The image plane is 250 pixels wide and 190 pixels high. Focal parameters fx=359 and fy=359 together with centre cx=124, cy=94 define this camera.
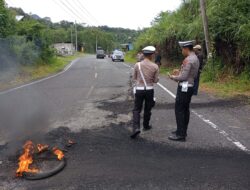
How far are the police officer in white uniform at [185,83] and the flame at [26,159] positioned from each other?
2.62m

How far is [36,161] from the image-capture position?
5.59 meters

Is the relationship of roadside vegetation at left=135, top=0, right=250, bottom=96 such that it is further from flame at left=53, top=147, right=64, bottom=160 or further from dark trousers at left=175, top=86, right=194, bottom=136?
flame at left=53, top=147, right=64, bottom=160

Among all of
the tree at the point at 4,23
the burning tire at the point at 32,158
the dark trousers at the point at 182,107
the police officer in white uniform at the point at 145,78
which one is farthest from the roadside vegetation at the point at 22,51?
the dark trousers at the point at 182,107

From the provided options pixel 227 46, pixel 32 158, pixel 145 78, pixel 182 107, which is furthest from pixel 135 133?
pixel 227 46

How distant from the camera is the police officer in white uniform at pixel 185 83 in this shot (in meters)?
6.63

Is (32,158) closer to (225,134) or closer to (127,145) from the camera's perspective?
(127,145)

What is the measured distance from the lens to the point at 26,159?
5.50m

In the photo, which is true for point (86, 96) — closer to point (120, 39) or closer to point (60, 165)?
point (60, 165)

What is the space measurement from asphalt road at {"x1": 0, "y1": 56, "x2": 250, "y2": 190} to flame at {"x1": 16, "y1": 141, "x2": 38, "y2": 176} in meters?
0.13

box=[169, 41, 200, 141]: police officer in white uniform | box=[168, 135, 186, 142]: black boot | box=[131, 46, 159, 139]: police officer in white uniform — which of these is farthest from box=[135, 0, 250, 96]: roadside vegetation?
box=[168, 135, 186, 142]: black boot

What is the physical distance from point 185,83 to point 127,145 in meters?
1.58

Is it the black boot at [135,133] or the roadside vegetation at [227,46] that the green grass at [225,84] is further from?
the black boot at [135,133]

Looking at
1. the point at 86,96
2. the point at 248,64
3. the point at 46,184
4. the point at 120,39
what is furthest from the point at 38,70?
the point at 120,39

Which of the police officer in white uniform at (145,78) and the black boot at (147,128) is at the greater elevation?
the police officer in white uniform at (145,78)
